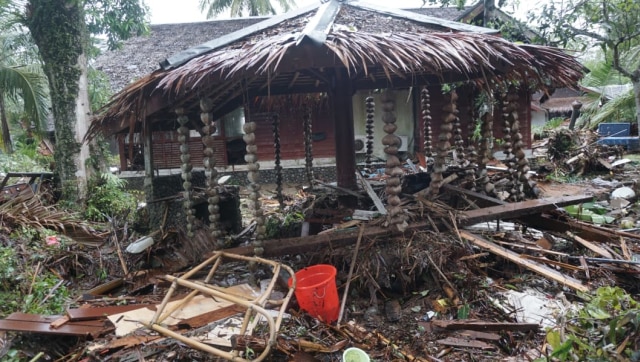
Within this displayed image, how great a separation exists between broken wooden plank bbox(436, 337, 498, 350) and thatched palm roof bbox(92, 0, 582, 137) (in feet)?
8.25

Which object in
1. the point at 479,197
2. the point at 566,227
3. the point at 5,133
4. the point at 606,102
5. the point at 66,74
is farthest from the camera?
the point at 606,102

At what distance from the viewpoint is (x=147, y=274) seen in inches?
206

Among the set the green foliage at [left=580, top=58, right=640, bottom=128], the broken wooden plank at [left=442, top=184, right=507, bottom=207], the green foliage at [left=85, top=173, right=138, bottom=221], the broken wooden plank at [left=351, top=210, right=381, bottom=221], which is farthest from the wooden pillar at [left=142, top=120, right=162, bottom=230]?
the green foliage at [left=580, top=58, right=640, bottom=128]

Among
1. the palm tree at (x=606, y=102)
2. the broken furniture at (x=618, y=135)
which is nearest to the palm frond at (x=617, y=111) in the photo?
the palm tree at (x=606, y=102)

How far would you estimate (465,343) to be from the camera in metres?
3.44

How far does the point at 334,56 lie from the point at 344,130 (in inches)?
94.0

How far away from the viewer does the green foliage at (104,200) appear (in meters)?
8.44

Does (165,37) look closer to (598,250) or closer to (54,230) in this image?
(54,230)

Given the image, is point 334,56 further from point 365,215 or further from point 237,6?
point 237,6

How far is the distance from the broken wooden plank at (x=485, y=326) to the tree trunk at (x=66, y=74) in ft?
26.0

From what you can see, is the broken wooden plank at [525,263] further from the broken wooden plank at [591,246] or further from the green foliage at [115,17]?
the green foliage at [115,17]

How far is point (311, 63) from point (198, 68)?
1.17 meters

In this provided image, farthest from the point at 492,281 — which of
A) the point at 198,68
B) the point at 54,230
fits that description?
the point at 54,230

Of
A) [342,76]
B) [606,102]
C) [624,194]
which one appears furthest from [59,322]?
[606,102]
